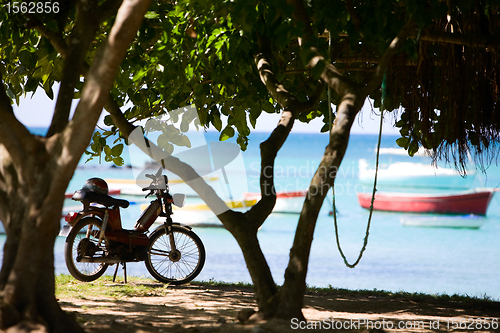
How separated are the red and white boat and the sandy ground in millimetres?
24435

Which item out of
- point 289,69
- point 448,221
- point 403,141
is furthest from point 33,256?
point 448,221

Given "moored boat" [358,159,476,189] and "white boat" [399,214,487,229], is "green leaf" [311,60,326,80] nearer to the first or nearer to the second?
"white boat" [399,214,487,229]

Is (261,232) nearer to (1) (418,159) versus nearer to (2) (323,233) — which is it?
(2) (323,233)

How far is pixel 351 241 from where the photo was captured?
24.0 meters

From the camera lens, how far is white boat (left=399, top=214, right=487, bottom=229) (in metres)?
26.7

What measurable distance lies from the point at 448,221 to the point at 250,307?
25353 millimetres

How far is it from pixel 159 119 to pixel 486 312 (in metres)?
3.89

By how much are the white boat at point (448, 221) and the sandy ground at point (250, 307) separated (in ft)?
77.0

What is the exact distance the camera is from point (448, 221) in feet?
88.3

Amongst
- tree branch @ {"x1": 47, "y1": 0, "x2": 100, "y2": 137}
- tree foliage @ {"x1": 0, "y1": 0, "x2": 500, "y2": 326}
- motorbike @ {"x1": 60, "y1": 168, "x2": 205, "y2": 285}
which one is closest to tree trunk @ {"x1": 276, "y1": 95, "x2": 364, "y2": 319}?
tree foliage @ {"x1": 0, "y1": 0, "x2": 500, "y2": 326}

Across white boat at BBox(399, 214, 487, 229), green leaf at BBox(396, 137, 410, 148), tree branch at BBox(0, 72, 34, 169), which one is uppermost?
white boat at BBox(399, 214, 487, 229)

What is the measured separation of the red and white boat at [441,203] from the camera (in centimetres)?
2762

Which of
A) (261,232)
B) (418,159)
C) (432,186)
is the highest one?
(418,159)

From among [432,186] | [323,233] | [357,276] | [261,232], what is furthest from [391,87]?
[432,186]
